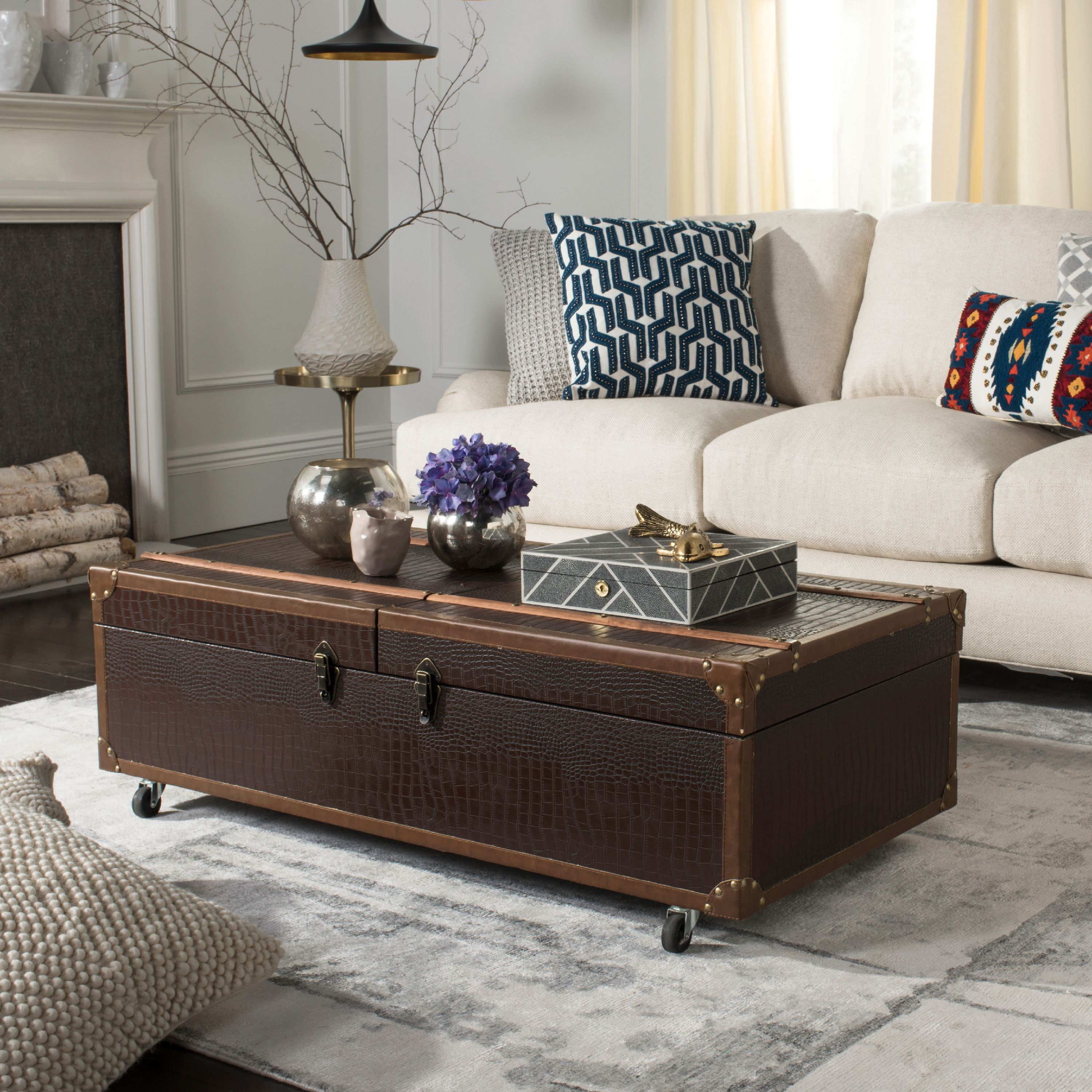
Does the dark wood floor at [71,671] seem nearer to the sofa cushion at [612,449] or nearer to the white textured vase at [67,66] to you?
the sofa cushion at [612,449]

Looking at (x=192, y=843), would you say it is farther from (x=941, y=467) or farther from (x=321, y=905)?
(x=941, y=467)

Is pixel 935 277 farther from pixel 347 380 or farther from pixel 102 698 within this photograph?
pixel 102 698

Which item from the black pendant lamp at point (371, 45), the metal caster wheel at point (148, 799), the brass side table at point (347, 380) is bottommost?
the metal caster wheel at point (148, 799)

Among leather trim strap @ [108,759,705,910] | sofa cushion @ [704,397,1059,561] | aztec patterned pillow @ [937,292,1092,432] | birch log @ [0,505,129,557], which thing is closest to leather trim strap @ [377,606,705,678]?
leather trim strap @ [108,759,705,910]

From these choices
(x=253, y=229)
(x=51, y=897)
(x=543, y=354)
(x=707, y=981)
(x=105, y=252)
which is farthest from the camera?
(x=253, y=229)

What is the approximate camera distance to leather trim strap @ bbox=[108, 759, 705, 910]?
1.66 meters

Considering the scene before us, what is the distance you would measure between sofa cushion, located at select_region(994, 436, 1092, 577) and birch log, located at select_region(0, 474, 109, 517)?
2.46 m

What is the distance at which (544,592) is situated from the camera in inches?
70.6

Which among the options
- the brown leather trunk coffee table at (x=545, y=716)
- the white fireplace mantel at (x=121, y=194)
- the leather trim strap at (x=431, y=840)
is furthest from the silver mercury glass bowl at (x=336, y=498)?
the white fireplace mantel at (x=121, y=194)

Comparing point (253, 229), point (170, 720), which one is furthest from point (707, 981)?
point (253, 229)

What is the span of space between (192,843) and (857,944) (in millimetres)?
915

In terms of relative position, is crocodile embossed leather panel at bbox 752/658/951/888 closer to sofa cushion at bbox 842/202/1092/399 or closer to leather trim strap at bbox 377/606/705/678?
leather trim strap at bbox 377/606/705/678

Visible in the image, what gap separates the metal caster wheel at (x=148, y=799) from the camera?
2082 mm

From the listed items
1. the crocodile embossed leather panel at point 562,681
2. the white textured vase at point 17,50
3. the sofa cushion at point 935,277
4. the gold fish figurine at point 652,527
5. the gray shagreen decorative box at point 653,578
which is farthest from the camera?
the white textured vase at point 17,50
